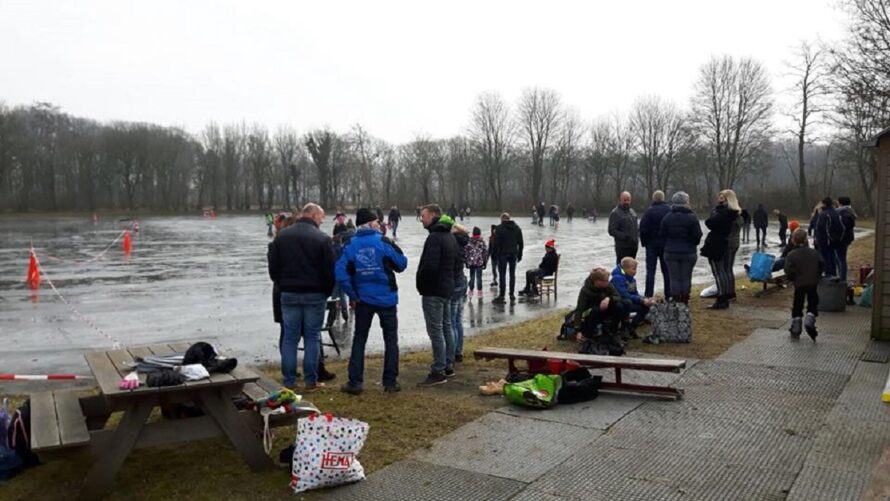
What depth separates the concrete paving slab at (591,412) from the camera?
20.1 ft

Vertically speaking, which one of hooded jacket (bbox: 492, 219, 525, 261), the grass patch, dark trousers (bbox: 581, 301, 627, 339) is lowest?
the grass patch

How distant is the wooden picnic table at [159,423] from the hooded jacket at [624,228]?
8800 mm

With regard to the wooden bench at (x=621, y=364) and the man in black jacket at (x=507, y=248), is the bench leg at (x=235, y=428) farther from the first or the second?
the man in black jacket at (x=507, y=248)

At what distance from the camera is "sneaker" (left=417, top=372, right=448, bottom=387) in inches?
302

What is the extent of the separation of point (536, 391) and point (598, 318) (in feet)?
7.65

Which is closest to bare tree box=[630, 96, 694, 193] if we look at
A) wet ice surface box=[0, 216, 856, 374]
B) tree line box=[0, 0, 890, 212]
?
tree line box=[0, 0, 890, 212]

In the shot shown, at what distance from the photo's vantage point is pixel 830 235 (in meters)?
14.0

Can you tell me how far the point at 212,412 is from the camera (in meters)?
4.94

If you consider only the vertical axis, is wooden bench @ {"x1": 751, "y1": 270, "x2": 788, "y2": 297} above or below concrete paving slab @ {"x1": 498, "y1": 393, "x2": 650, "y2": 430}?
above

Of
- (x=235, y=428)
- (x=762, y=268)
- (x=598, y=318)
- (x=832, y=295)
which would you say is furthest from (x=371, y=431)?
(x=762, y=268)

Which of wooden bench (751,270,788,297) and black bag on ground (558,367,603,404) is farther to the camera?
wooden bench (751,270,788,297)

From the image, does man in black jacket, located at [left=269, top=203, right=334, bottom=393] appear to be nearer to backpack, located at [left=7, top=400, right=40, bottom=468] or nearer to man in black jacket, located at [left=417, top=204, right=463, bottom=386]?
man in black jacket, located at [left=417, top=204, right=463, bottom=386]

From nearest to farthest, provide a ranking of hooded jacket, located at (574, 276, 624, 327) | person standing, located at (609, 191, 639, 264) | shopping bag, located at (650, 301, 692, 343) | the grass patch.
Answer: the grass patch < hooded jacket, located at (574, 276, 624, 327) < shopping bag, located at (650, 301, 692, 343) < person standing, located at (609, 191, 639, 264)

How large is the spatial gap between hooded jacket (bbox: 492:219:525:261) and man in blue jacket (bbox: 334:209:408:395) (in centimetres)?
802
